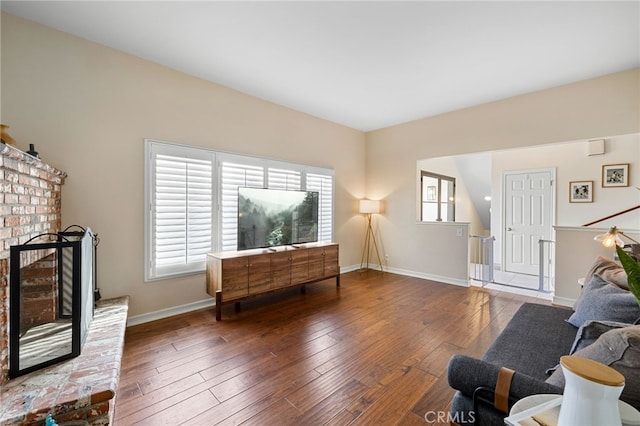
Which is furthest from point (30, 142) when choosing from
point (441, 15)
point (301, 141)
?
point (441, 15)

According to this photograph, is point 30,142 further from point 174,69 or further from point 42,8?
point 174,69

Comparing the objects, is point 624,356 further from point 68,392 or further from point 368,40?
point 368,40

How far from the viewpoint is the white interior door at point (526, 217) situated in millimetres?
5137

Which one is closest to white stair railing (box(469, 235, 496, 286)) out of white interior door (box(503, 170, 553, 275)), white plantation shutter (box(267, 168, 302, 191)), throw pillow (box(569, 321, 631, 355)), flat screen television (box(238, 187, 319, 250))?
white interior door (box(503, 170, 553, 275))

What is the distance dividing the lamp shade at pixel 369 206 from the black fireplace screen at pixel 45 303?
168 inches

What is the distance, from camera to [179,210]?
128 inches

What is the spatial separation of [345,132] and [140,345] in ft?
15.2

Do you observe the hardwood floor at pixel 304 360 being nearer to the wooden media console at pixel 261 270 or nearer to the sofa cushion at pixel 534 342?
the wooden media console at pixel 261 270

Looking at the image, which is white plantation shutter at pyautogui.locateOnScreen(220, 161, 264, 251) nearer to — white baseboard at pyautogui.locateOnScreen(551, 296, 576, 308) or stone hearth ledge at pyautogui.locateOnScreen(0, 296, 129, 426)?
stone hearth ledge at pyautogui.locateOnScreen(0, 296, 129, 426)

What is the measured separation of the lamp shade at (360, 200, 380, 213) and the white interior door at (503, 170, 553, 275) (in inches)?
107

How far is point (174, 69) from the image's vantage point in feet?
10.6

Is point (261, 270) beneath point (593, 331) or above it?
beneath

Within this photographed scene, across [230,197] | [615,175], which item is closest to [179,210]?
[230,197]

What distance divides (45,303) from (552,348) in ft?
11.7
